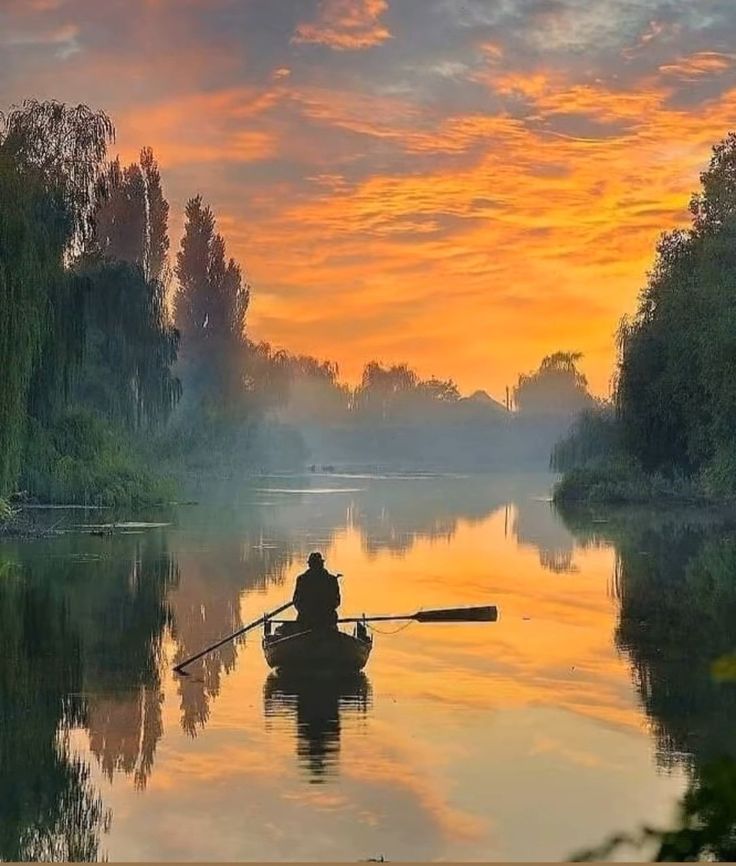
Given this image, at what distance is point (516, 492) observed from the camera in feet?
143

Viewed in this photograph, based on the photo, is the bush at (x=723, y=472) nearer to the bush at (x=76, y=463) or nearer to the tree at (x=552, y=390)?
the bush at (x=76, y=463)

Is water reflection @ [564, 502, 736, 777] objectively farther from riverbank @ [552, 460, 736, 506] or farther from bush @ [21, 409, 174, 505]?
bush @ [21, 409, 174, 505]

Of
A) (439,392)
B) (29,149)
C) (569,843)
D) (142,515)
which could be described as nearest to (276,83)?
(29,149)

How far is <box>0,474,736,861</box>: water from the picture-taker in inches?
219

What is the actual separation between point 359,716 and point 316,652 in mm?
1251

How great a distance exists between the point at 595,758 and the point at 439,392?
331ft

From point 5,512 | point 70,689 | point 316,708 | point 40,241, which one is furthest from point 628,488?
point 70,689

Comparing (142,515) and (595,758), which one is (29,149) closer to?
(142,515)

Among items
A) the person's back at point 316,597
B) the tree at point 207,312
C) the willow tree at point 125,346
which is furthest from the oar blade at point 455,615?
the tree at point 207,312

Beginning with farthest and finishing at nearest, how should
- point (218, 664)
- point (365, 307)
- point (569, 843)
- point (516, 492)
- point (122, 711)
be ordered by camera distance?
point (516, 492) → point (365, 307) → point (218, 664) → point (122, 711) → point (569, 843)

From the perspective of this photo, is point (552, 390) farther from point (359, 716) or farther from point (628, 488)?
point (359, 716)

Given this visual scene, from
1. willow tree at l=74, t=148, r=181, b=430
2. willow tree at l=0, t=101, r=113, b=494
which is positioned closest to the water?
willow tree at l=0, t=101, r=113, b=494

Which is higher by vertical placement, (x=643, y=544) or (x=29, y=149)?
(x=29, y=149)

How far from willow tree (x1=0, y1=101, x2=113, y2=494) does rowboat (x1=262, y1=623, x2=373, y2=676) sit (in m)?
6.69
